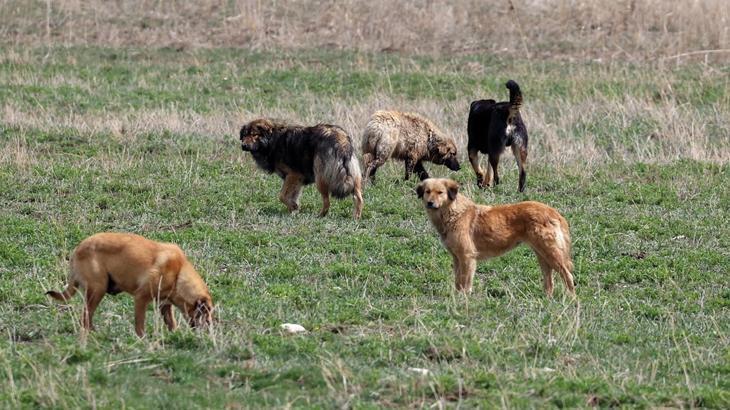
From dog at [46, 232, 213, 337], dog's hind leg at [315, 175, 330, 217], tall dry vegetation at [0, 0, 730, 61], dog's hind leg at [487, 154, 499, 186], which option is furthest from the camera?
tall dry vegetation at [0, 0, 730, 61]

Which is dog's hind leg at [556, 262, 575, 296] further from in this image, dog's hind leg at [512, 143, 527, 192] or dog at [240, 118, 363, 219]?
dog's hind leg at [512, 143, 527, 192]

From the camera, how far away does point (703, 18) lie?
2783 cm

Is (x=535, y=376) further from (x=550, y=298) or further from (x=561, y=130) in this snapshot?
(x=561, y=130)

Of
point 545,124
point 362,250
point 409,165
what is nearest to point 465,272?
point 362,250

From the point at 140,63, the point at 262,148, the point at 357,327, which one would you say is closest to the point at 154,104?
the point at 140,63

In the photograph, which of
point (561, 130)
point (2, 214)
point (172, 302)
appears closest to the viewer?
point (172, 302)

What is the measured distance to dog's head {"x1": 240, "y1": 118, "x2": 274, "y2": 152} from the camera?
14.2 metres

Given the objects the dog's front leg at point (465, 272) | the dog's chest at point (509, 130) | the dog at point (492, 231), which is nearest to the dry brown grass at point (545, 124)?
the dog's chest at point (509, 130)

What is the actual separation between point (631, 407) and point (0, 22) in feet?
84.5

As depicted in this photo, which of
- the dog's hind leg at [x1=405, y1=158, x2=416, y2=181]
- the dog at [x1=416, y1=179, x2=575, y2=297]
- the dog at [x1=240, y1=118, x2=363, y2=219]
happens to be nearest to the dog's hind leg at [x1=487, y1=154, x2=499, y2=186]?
the dog's hind leg at [x1=405, y1=158, x2=416, y2=181]

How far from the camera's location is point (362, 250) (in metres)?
11.7

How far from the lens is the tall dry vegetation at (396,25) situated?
2756 centimetres

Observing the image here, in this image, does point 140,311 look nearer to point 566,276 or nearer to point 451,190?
point 451,190

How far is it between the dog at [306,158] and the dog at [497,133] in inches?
92.3
